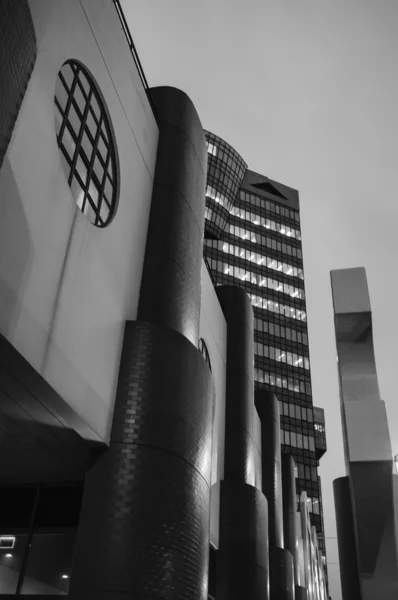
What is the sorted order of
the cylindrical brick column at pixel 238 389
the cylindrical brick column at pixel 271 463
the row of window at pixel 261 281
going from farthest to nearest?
the row of window at pixel 261 281, the cylindrical brick column at pixel 271 463, the cylindrical brick column at pixel 238 389

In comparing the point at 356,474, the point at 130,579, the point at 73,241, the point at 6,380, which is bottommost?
the point at 130,579

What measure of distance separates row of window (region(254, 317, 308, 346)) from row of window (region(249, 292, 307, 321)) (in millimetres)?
3066

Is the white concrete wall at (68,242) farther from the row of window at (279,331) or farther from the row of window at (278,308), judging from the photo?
the row of window at (278,308)

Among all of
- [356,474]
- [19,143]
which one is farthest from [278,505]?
[19,143]

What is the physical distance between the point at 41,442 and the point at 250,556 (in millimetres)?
12640

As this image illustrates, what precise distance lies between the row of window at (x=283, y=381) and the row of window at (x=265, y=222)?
33.0 metres

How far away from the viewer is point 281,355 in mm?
107812

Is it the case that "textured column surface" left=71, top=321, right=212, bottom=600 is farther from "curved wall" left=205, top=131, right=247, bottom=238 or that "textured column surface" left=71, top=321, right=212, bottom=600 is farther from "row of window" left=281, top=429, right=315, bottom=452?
"curved wall" left=205, top=131, right=247, bottom=238

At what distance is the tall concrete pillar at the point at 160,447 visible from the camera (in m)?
9.65

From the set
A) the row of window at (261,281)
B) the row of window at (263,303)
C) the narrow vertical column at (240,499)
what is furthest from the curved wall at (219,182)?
the narrow vertical column at (240,499)

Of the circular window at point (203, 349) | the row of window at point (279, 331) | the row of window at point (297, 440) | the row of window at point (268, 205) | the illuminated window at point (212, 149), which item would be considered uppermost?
the row of window at point (268, 205)

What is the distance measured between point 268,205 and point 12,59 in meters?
122

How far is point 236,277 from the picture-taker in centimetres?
11000

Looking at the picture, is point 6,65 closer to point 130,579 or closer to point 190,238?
point 130,579
